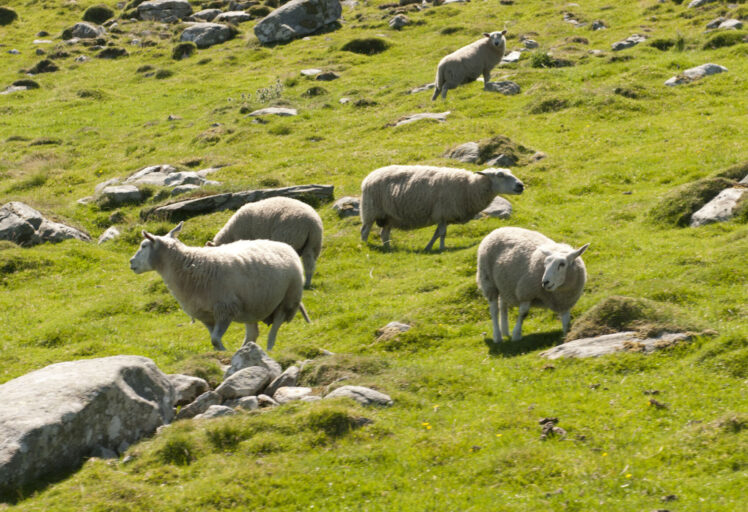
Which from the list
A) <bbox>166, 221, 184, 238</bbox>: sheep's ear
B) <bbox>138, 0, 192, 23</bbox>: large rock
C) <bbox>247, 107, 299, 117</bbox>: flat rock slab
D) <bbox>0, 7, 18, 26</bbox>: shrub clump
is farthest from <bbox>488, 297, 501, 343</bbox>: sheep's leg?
<bbox>0, 7, 18, 26</bbox>: shrub clump

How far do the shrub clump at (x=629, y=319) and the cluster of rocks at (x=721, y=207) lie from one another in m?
7.46

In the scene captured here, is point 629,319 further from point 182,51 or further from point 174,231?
point 182,51

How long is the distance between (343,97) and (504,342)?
28813 mm

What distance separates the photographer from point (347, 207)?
27.4 metres

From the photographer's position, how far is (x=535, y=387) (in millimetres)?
12953

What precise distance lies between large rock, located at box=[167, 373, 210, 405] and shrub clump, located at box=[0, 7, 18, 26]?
226ft

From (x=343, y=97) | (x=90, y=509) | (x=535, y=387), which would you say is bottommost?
(x=343, y=97)

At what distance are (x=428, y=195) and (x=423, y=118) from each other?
12145 millimetres

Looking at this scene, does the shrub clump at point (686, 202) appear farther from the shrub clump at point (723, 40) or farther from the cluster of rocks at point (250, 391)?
the shrub clump at point (723, 40)

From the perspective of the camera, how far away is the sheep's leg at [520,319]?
50.8 ft

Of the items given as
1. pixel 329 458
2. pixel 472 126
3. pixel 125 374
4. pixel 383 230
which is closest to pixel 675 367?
pixel 329 458

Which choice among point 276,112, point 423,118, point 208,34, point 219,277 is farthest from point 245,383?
point 208,34

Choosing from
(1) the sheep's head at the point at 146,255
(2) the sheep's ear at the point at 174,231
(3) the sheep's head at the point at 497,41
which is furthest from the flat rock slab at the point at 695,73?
(1) the sheep's head at the point at 146,255

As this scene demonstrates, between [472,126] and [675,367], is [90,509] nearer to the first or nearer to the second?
[675,367]
